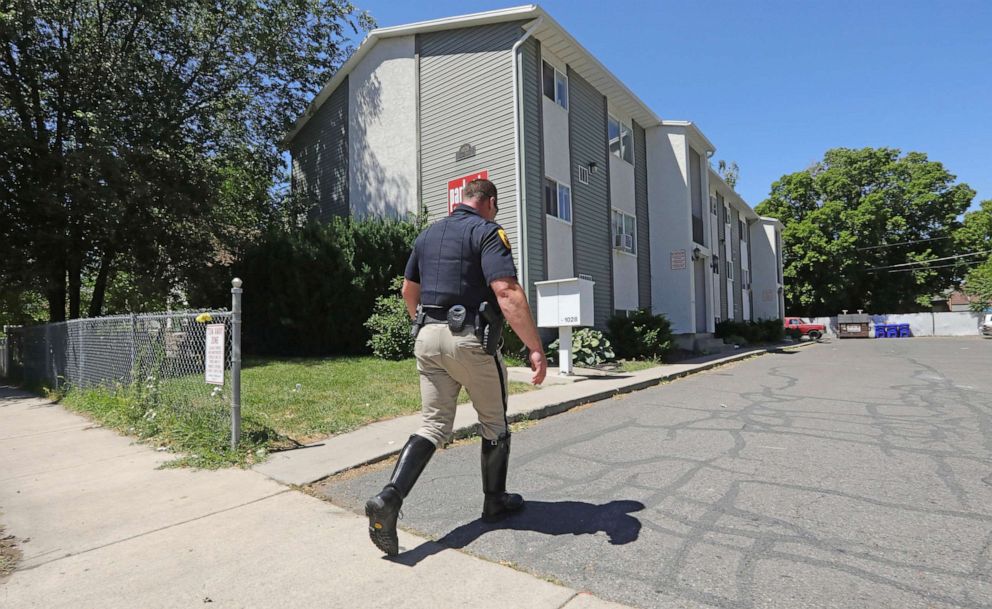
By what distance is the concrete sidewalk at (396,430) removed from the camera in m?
4.56

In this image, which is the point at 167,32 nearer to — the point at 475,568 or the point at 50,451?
the point at 50,451

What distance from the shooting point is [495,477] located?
3309mm

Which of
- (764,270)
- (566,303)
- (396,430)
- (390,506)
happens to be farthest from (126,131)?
(764,270)

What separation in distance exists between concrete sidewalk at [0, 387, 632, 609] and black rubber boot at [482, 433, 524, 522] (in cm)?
44

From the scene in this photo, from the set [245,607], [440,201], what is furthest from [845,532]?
[440,201]

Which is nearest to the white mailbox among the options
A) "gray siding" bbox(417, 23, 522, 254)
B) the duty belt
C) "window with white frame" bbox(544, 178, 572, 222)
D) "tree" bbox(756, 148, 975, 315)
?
"gray siding" bbox(417, 23, 522, 254)

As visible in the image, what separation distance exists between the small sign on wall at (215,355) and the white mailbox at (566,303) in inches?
251

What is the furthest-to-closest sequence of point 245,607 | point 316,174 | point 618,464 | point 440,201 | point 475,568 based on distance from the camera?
point 316,174 < point 440,201 < point 618,464 < point 475,568 < point 245,607

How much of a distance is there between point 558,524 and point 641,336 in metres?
10.9

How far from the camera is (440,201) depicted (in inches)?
581

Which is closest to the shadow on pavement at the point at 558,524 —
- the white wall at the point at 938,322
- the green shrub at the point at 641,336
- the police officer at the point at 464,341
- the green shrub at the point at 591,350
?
the police officer at the point at 464,341

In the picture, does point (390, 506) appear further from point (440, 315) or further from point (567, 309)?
point (567, 309)

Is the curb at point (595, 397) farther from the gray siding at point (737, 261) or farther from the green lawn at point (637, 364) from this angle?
the gray siding at point (737, 261)

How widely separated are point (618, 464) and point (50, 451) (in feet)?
A: 18.3
